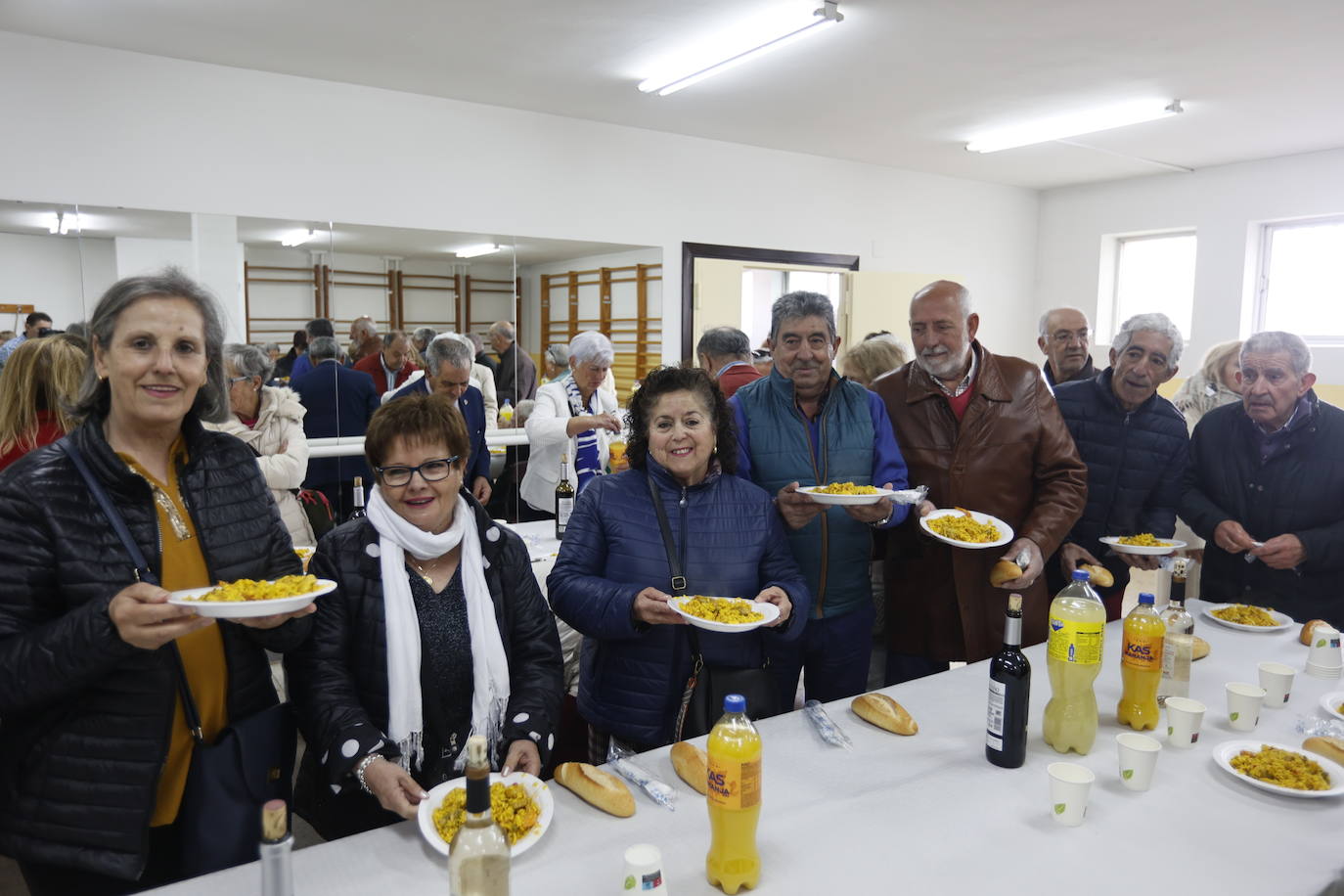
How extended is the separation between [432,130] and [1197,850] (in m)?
5.62

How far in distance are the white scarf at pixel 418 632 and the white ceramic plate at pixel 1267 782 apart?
1.41 meters

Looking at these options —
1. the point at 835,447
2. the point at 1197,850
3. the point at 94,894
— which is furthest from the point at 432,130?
the point at 1197,850

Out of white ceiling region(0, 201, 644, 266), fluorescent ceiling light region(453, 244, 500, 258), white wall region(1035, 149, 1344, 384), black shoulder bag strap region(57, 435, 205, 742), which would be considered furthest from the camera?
white wall region(1035, 149, 1344, 384)

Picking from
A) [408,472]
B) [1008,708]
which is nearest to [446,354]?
[408,472]

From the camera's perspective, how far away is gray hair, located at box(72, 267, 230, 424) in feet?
4.91

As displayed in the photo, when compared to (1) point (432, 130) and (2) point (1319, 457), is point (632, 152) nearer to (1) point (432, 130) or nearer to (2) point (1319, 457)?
(1) point (432, 130)

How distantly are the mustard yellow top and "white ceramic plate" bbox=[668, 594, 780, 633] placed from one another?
0.86 metres

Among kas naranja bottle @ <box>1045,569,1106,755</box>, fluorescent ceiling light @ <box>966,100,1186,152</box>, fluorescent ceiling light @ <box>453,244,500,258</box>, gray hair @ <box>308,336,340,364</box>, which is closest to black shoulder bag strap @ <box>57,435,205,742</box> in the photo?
kas naranja bottle @ <box>1045,569,1106,755</box>

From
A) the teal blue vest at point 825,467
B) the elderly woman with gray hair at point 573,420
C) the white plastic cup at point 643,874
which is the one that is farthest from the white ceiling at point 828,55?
the white plastic cup at point 643,874

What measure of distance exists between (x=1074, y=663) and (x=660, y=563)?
0.89 metres

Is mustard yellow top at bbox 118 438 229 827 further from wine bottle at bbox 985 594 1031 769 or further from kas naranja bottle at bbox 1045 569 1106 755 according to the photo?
kas naranja bottle at bbox 1045 569 1106 755

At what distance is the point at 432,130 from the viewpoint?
5602 mm

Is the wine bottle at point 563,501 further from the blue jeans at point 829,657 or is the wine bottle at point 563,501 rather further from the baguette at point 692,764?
the baguette at point 692,764

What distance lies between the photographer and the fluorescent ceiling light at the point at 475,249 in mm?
5875
